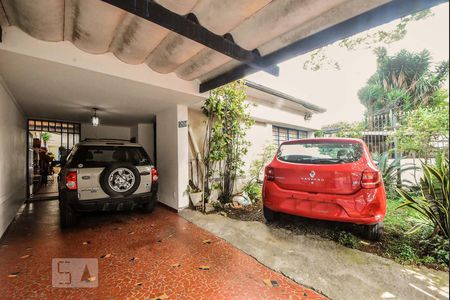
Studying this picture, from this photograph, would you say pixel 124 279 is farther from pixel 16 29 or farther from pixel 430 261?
pixel 430 261

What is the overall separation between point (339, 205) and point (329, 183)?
1.09ft

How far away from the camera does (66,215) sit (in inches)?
150

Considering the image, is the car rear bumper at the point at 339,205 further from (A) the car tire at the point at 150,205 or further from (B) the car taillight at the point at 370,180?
(A) the car tire at the point at 150,205

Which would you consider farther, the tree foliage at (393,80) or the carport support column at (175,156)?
the tree foliage at (393,80)

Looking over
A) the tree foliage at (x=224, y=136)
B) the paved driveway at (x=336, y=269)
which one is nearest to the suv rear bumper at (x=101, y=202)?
the tree foliage at (x=224, y=136)

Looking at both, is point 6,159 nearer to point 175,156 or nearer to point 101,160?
point 101,160

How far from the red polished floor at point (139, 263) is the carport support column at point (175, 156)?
935 millimetres

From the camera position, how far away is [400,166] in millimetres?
5277

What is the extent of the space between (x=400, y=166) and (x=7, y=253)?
8170 mm

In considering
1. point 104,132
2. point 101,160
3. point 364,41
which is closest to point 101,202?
point 101,160

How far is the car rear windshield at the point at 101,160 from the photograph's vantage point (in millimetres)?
3889

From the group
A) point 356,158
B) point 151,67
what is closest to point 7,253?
point 151,67

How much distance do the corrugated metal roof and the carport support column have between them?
83.0 inches

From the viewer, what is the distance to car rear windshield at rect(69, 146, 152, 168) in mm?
3889
